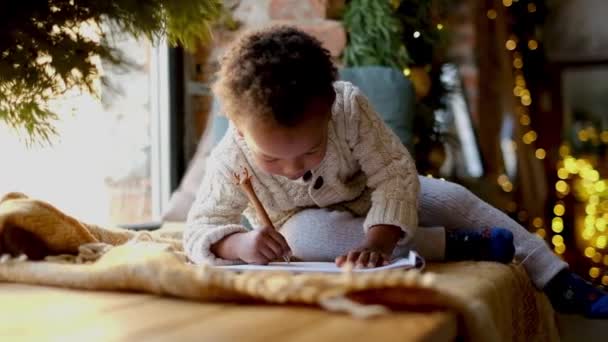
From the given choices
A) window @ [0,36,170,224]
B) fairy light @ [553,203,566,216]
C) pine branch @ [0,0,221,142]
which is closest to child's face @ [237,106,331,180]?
pine branch @ [0,0,221,142]

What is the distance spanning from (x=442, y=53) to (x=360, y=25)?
0.38 m

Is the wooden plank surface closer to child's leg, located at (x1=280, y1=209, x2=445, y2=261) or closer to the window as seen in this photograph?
child's leg, located at (x1=280, y1=209, x2=445, y2=261)

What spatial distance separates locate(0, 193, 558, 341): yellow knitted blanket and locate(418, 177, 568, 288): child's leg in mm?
71

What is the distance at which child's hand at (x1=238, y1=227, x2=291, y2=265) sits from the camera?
3.81ft

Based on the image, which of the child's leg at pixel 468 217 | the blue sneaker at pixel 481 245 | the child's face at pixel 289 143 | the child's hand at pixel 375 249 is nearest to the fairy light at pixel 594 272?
the child's leg at pixel 468 217

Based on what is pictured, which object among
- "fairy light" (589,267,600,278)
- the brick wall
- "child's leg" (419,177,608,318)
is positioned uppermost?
the brick wall

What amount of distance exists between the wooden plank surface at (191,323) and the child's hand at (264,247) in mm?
320

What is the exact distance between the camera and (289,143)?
110cm

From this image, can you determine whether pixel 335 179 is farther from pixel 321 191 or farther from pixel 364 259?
pixel 364 259

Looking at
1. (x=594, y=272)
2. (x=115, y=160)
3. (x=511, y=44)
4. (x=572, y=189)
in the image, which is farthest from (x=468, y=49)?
(x=115, y=160)

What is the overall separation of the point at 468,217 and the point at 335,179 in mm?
250

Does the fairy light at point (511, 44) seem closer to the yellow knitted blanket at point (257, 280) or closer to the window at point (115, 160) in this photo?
the window at point (115, 160)

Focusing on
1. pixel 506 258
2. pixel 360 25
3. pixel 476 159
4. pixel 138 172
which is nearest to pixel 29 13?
pixel 506 258

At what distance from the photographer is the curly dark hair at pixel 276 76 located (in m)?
1.08
